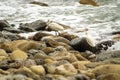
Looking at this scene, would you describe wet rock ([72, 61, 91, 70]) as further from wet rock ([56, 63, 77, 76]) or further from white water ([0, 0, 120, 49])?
white water ([0, 0, 120, 49])

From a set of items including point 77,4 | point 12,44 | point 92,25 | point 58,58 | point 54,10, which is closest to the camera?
point 58,58

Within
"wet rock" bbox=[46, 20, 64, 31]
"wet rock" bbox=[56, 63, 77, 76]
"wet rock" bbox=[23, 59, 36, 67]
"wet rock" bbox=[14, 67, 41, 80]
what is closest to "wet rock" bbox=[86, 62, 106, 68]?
"wet rock" bbox=[56, 63, 77, 76]

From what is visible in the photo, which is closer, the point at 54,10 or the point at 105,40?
the point at 105,40

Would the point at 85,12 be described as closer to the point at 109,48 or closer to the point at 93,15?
the point at 93,15

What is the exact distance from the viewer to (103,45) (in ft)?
29.7

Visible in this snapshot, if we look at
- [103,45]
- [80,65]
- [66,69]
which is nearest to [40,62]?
[66,69]

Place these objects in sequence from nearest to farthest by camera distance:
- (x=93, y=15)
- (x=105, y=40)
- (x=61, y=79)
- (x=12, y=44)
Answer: (x=61, y=79) < (x=12, y=44) < (x=105, y=40) < (x=93, y=15)

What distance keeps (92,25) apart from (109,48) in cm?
308

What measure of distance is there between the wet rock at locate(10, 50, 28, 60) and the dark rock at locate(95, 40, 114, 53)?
198 cm

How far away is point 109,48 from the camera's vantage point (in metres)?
8.92

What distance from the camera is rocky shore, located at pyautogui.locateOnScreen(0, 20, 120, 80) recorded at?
6350 millimetres

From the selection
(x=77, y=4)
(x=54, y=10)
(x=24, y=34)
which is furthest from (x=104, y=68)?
(x=77, y=4)

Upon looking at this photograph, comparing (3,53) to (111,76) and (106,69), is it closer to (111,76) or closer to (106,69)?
(106,69)

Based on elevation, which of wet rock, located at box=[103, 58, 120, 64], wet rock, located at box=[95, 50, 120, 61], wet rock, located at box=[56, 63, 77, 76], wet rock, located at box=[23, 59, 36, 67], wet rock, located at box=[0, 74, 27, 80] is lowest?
wet rock, located at box=[95, 50, 120, 61]
